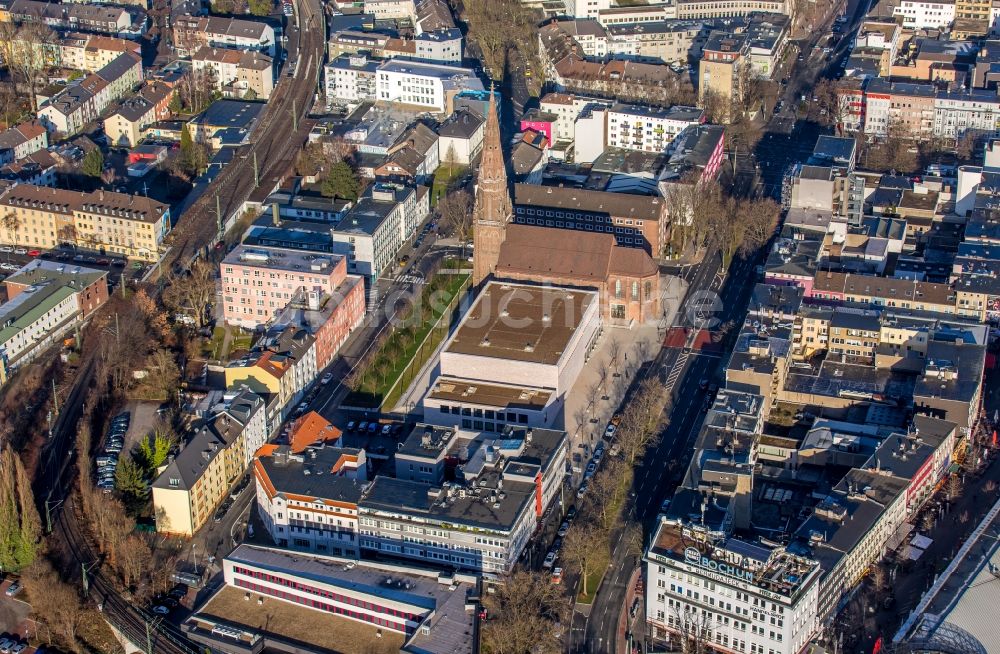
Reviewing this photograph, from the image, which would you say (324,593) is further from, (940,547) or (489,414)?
(940,547)

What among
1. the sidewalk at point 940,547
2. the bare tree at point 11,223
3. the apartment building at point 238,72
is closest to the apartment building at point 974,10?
the apartment building at point 238,72

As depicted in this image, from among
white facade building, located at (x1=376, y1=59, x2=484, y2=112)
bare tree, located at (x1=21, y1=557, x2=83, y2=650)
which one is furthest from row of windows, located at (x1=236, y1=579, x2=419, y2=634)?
white facade building, located at (x1=376, y1=59, x2=484, y2=112)

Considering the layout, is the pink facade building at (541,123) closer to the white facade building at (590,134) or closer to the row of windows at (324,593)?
the white facade building at (590,134)

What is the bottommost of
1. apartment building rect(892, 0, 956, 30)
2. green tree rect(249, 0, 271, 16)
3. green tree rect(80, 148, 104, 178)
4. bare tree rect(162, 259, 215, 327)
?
bare tree rect(162, 259, 215, 327)

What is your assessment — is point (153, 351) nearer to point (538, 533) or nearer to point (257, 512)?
point (257, 512)

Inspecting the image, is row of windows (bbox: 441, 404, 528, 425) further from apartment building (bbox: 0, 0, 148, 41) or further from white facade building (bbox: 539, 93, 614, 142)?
apartment building (bbox: 0, 0, 148, 41)

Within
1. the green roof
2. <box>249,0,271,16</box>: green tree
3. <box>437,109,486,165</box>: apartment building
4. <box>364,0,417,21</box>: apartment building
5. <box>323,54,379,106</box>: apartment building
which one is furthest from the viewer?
<box>249,0,271,16</box>: green tree

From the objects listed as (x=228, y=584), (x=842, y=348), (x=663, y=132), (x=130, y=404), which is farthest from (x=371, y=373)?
(x=663, y=132)
